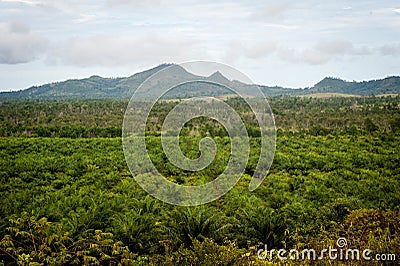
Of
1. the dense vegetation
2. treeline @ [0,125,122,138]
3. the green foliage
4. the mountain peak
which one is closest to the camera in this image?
the green foliage

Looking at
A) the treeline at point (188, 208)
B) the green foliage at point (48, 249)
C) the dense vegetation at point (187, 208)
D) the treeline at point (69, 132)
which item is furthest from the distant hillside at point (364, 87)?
the green foliage at point (48, 249)

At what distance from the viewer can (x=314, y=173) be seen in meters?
19.0

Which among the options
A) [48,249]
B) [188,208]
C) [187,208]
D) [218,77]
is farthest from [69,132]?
[48,249]

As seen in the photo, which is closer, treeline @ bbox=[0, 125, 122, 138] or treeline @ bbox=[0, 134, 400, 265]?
treeline @ bbox=[0, 134, 400, 265]

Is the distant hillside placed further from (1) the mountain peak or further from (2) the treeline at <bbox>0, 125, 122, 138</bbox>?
(1) the mountain peak

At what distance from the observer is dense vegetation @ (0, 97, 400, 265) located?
20.9 ft

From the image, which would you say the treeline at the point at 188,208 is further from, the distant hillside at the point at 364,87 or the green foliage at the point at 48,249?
the distant hillside at the point at 364,87

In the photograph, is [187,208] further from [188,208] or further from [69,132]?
[69,132]

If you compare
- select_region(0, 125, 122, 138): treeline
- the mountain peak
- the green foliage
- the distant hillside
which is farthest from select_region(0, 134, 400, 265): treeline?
the distant hillside

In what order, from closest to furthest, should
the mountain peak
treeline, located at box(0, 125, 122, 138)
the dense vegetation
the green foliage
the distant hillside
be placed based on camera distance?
the green foliage → the dense vegetation → the mountain peak → treeline, located at box(0, 125, 122, 138) → the distant hillside

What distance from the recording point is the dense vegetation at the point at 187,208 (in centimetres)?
638

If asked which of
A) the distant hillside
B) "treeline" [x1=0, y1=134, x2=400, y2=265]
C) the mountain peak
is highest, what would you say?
the distant hillside

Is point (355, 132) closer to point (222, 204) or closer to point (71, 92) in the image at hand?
point (222, 204)

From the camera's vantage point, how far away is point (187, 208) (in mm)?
10422
